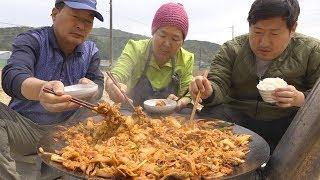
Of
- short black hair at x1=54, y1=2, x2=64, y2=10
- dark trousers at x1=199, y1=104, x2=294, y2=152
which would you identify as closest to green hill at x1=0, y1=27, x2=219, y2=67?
dark trousers at x1=199, y1=104, x2=294, y2=152

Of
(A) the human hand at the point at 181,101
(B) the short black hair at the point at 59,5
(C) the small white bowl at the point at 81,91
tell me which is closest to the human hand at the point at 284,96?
(A) the human hand at the point at 181,101

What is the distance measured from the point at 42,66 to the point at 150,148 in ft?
7.46

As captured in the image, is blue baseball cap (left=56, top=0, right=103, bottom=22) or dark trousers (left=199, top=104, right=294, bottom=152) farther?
dark trousers (left=199, top=104, right=294, bottom=152)

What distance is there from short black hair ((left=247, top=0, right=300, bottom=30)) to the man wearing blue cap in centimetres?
203

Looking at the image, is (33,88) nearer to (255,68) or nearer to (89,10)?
(89,10)

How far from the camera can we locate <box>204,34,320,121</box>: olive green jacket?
4.59m

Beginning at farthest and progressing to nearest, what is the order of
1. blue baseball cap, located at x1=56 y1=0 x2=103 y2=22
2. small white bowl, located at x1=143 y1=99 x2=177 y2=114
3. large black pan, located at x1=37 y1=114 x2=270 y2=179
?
blue baseball cap, located at x1=56 y1=0 x2=103 y2=22, small white bowl, located at x1=143 y1=99 x2=177 y2=114, large black pan, located at x1=37 y1=114 x2=270 y2=179

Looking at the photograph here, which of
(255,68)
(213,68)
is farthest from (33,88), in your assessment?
(255,68)

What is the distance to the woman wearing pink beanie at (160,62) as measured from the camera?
5164 millimetres

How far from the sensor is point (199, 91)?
406cm

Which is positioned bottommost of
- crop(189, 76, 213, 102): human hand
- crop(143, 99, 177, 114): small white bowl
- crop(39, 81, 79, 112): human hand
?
crop(143, 99, 177, 114): small white bowl

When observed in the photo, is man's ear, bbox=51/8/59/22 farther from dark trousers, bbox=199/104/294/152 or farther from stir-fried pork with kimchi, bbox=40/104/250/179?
dark trousers, bbox=199/104/294/152

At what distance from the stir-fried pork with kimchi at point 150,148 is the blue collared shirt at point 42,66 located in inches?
41.1

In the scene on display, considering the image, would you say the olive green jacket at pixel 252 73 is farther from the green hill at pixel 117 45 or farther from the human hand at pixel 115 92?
the green hill at pixel 117 45
